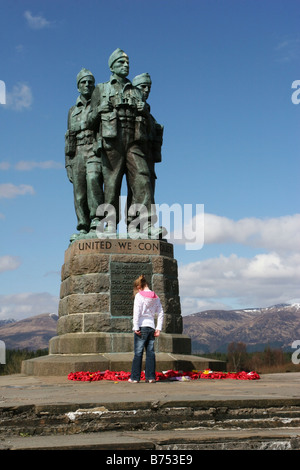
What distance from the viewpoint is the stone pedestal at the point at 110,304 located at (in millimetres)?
10727

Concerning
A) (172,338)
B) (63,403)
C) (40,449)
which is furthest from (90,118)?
(40,449)

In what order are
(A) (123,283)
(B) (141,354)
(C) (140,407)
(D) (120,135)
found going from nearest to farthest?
(C) (140,407) → (B) (141,354) → (A) (123,283) → (D) (120,135)

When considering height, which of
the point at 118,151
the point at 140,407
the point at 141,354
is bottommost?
the point at 140,407

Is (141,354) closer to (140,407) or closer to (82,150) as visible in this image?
(140,407)

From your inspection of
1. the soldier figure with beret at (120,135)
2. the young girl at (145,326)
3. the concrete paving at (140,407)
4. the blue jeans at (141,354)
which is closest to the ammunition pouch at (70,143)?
the soldier figure with beret at (120,135)

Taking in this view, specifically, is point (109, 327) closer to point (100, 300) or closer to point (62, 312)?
point (100, 300)

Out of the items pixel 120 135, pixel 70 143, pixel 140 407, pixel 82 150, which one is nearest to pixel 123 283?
pixel 120 135

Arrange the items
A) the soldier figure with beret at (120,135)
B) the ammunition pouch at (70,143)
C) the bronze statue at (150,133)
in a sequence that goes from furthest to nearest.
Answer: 1. the ammunition pouch at (70,143)
2. the bronze statue at (150,133)
3. the soldier figure with beret at (120,135)

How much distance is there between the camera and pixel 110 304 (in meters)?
11.1

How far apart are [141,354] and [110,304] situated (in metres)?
2.56

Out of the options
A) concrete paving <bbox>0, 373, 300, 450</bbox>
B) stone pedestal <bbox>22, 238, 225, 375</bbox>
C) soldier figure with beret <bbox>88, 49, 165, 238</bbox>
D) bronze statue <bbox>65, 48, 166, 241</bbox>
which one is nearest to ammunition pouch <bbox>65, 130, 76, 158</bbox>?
bronze statue <bbox>65, 48, 166, 241</bbox>

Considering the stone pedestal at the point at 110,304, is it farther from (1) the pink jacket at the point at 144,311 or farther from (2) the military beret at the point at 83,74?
(2) the military beret at the point at 83,74

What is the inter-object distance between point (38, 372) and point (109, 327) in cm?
148
